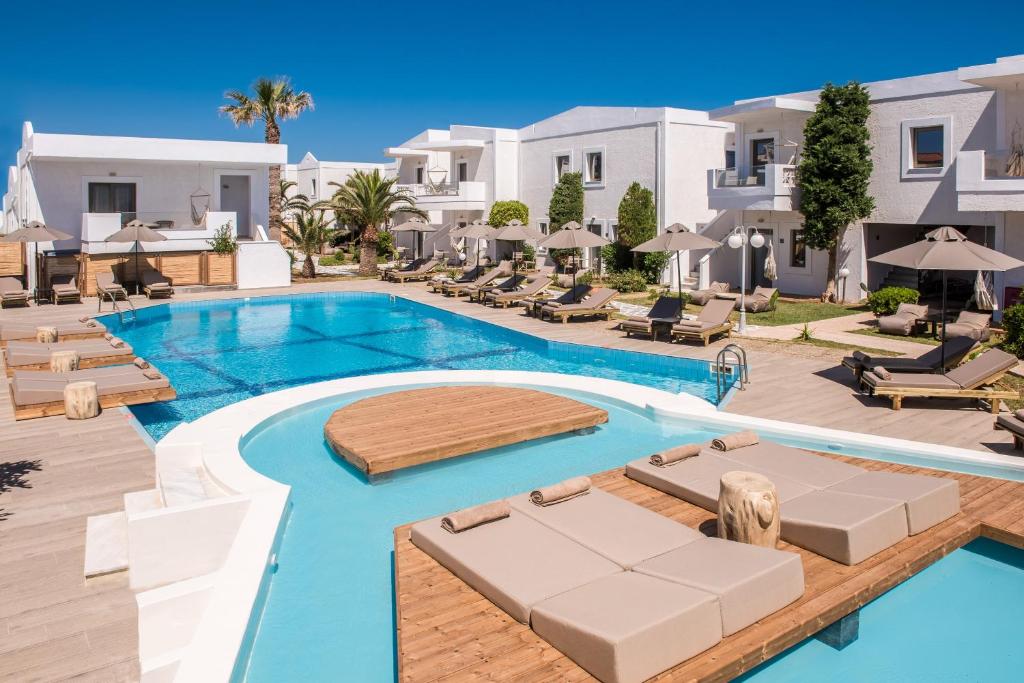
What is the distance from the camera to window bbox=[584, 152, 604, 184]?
32188mm

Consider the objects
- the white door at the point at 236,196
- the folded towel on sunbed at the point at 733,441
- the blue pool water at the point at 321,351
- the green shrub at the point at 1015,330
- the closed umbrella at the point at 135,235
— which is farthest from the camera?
the white door at the point at 236,196

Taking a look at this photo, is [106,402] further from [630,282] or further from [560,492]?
[630,282]

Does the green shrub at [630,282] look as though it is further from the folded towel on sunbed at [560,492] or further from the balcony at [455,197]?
the folded towel on sunbed at [560,492]

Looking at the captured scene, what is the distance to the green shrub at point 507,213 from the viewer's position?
3475cm

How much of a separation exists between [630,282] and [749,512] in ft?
69.6

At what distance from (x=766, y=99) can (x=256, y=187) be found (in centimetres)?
1969

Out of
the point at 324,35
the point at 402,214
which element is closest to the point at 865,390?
the point at 402,214

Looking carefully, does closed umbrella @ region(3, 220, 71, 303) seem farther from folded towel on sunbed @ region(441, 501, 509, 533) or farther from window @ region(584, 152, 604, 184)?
folded towel on sunbed @ region(441, 501, 509, 533)

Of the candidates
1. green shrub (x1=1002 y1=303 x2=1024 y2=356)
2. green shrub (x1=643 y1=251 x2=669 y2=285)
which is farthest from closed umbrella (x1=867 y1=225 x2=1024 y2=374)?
green shrub (x1=643 y1=251 x2=669 y2=285)

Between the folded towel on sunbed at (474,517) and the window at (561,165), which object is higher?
the window at (561,165)

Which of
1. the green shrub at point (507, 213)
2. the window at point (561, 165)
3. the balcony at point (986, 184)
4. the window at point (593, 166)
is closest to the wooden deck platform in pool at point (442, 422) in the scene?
the balcony at point (986, 184)

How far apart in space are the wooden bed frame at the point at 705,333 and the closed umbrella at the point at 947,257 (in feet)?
15.7

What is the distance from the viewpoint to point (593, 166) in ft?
107

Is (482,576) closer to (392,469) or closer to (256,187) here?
(392,469)
